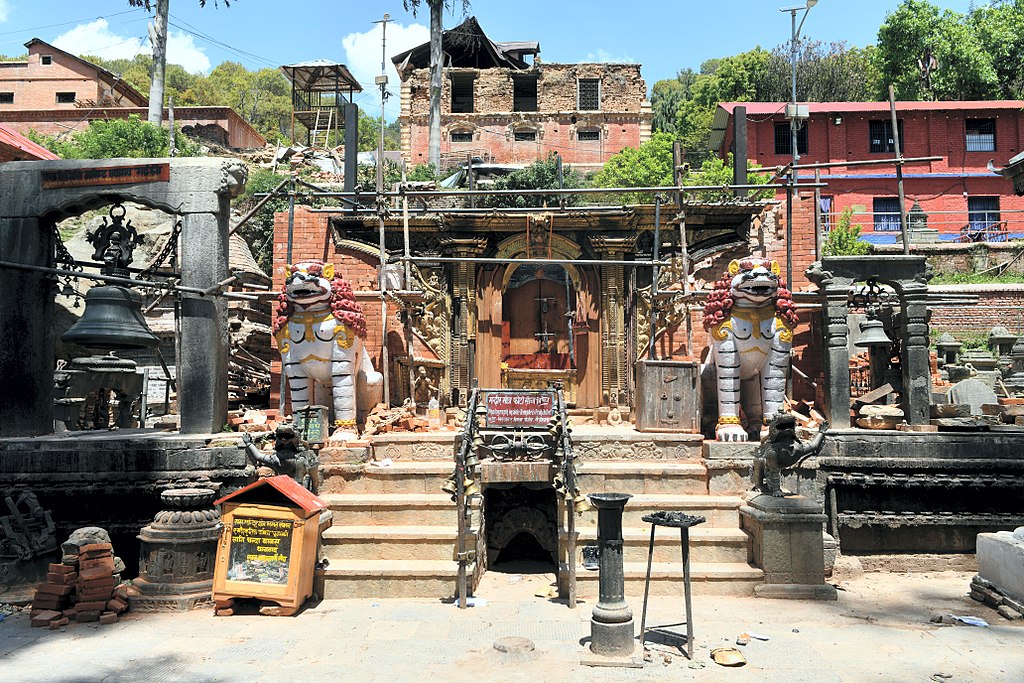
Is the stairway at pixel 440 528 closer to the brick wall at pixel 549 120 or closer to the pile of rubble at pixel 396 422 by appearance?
the pile of rubble at pixel 396 422

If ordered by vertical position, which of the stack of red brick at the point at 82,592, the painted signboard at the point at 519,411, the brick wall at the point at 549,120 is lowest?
the stack of red brick at the point at 82,592

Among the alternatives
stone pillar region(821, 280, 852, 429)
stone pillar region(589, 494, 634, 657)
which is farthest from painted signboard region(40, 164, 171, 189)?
stone pillar region(821, 280, 852, 429)

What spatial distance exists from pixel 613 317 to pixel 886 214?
20.3 meters

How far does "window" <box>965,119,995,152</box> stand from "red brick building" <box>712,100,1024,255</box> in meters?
0.04

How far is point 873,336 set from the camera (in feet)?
35.1

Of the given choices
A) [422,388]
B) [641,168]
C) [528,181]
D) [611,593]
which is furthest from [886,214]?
[611,593]

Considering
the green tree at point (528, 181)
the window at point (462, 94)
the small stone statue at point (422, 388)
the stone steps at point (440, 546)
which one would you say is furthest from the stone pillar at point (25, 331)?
the window at point (462, 94)

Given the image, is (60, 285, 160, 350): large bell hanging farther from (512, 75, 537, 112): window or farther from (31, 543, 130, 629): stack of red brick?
(512, 75, 537, 112): window

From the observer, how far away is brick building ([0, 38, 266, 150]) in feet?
112

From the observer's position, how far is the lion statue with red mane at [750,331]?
10.6 meters

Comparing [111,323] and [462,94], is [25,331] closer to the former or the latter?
[111,323]

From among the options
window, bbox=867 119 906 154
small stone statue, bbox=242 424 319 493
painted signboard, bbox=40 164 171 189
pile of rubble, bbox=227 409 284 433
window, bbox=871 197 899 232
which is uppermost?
window, bbox=867 119 906 154

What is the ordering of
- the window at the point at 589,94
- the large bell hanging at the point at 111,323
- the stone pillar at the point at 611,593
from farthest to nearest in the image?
the window at the point at 589,94, the large bell hanging at the point at 111,323, the stone pillar at the point at 611,593

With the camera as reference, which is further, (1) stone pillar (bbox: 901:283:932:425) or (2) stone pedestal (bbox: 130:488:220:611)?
(1) stone pillar (bbox: 901:283:932:425)
